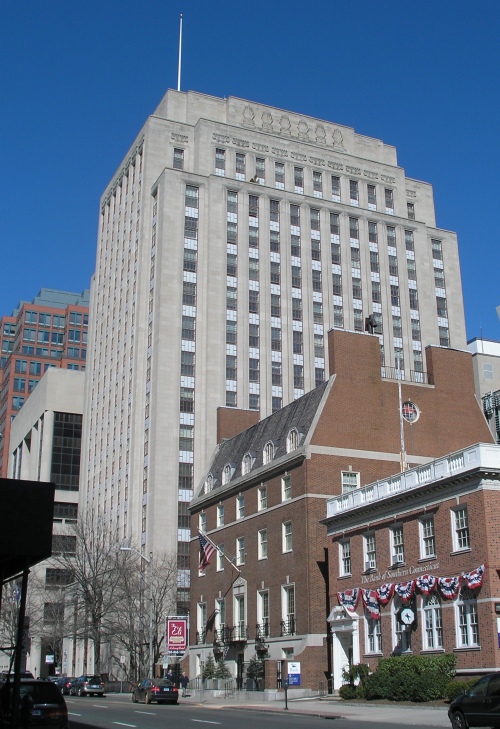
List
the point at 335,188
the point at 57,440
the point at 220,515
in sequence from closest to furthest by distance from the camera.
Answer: the point at 220,515
the point at 335,188
the point at 57,440

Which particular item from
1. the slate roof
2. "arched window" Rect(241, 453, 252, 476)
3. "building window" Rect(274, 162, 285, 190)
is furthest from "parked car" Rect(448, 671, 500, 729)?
"building window" Rect(274, 162, 285, 190)

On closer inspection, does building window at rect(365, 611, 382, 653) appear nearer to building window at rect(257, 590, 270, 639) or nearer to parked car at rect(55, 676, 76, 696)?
building window at rect(257, 590, 270, 639)

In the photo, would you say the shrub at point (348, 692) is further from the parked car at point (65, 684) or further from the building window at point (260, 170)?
the building window at point (260, 170)

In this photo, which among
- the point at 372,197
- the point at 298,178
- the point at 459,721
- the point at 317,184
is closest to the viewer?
the point at 459,721

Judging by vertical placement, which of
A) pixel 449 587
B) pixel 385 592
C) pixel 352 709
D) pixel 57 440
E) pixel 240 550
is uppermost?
pixel 57 440

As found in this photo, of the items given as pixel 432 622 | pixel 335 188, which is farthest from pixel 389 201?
pixel 432 622

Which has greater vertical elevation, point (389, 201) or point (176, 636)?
point (389, 201)

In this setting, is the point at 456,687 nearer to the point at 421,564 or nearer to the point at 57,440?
the point at 421,564

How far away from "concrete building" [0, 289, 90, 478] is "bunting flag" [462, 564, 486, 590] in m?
138

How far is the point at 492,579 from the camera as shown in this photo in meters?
34.7

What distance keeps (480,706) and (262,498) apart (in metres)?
34.5

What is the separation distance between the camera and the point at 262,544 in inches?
2184

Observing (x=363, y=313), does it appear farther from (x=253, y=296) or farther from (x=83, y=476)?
(x=83, y=476)

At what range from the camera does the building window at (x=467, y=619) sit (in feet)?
116
